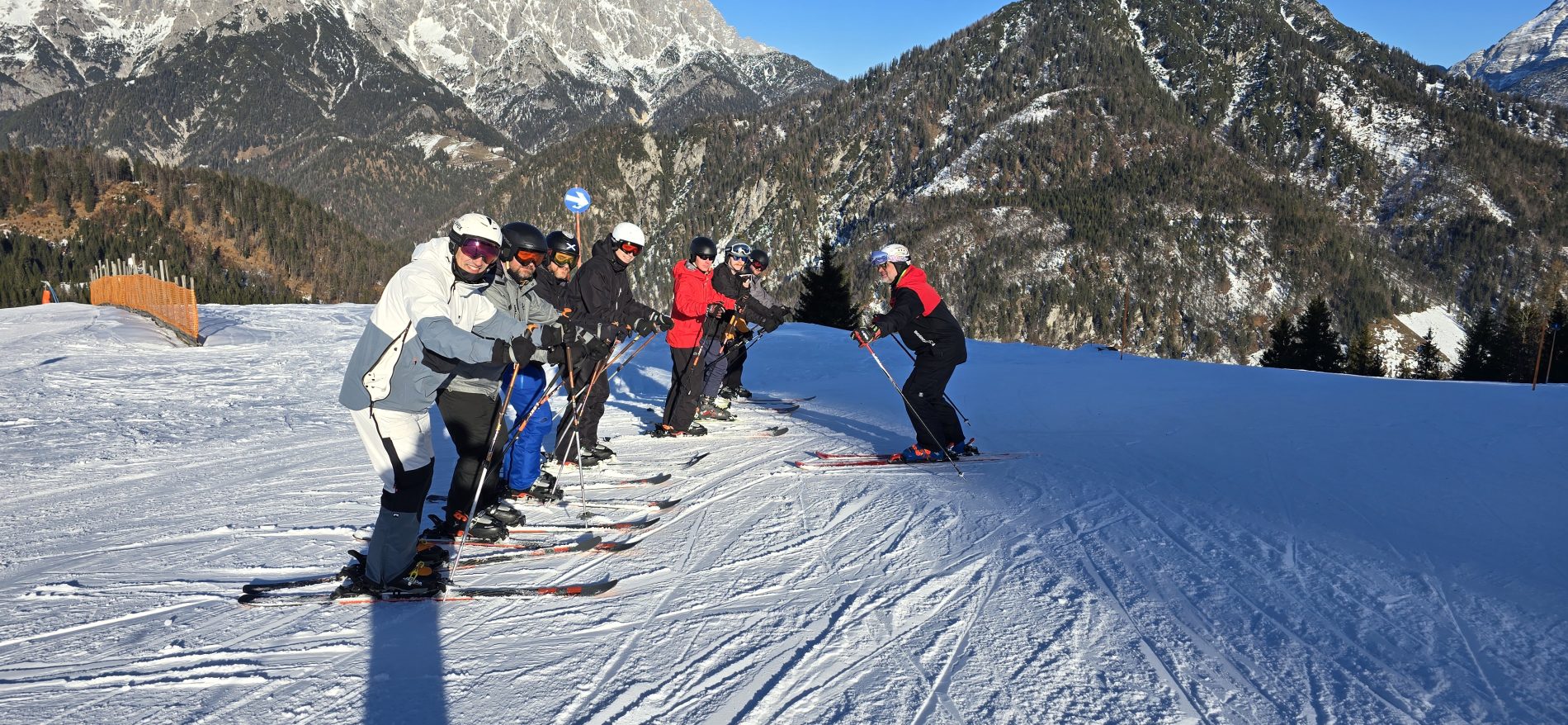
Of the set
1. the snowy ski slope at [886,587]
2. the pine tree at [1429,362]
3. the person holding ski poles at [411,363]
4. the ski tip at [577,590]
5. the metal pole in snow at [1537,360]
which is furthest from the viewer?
→ the pine tree at [1429,362]

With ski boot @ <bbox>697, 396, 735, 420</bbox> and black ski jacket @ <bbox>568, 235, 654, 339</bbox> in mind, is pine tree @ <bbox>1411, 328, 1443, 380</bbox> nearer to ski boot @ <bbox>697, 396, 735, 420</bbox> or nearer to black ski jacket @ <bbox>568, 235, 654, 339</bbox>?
ski boot @ <bbox>697, 396, 735, 420</bbox>

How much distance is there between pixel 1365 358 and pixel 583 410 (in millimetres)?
52975

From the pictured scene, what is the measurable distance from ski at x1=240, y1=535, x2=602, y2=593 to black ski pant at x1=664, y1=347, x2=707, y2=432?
11.5 ft

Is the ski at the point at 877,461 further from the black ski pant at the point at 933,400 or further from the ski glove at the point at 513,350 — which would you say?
the ski glove at the point at 513,350

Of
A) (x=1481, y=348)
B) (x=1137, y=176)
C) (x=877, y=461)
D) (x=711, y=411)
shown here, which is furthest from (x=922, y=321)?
(x=1137, y=176)

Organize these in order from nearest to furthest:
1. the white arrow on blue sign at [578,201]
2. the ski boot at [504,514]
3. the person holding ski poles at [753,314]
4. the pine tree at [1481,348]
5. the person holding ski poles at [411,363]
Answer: the person holding ski poles at [411,363]
the ski boot at [504,514]
the white arrow on blue sign at [578,201]
the person holding ski poles at [753,314]
the pine tree at [1481,348]

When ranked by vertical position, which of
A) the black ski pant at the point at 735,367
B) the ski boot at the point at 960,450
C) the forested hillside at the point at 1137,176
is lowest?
the ski boot at the point at 960,450

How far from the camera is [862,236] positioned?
5837 inches

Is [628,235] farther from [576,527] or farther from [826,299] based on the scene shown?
[826,299]

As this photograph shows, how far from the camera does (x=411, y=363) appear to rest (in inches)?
151

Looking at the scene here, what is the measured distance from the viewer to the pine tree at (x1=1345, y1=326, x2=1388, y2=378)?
44181 mm

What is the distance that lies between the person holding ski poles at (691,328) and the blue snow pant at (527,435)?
2.34 meters

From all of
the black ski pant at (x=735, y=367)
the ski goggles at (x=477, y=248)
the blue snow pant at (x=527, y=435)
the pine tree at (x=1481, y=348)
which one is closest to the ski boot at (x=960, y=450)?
the blue snow pant at (x=527, y=435)

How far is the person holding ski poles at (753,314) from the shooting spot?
9.60 metres
